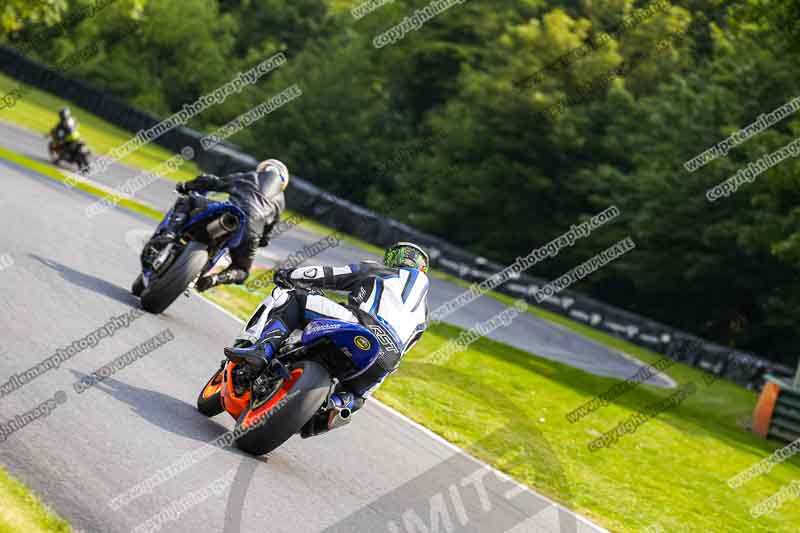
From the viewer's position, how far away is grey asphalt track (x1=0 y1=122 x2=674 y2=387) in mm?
20609

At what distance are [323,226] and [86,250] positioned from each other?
2042 cm

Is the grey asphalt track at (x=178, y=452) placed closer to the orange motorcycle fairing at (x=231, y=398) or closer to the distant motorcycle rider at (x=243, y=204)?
the orange motorcycle fairing at (x=231, y=398)

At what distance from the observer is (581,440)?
509 inches

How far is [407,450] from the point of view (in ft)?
31.4

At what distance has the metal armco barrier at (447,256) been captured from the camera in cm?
2497

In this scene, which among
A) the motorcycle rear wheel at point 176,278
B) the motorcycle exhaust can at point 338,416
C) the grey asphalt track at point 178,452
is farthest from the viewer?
the motorcycle rear wheel at point 176,278

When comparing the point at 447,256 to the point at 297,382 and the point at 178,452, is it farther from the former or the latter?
the point at 178,452

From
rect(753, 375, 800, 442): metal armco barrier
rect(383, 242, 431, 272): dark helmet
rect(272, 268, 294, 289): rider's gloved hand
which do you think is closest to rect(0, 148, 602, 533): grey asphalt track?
rect(272, 268, 294, 289): rider's gloved hand

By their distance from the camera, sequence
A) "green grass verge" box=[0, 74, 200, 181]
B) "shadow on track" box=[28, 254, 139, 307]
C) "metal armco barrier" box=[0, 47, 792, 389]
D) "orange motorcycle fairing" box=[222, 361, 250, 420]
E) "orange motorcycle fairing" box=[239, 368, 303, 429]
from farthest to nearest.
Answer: "green grass verge" box=[0, 74, 200, 181] → "metal armco barrier" box=[0, 47, 792, 389] → "shadow on track" box=[28, 254, 139, 307] → "orange motorcycle fairing" box=[222, 361, 250, 420] → "orange motorcycle fairing" box=[239, 368, 303, 429]

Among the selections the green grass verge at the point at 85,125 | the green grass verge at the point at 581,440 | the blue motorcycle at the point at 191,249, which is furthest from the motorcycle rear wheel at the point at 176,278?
the green grass verge at the point at 85,125

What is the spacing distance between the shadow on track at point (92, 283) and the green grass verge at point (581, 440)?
204 cm

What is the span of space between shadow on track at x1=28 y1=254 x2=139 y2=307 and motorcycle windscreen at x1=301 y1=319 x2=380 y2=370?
426cm

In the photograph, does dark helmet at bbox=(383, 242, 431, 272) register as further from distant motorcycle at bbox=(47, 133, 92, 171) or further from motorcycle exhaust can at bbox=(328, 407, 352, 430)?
distant motorcycle at bbox=(47, 133, 92, 171)

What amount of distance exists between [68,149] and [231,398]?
2042 centimetres
